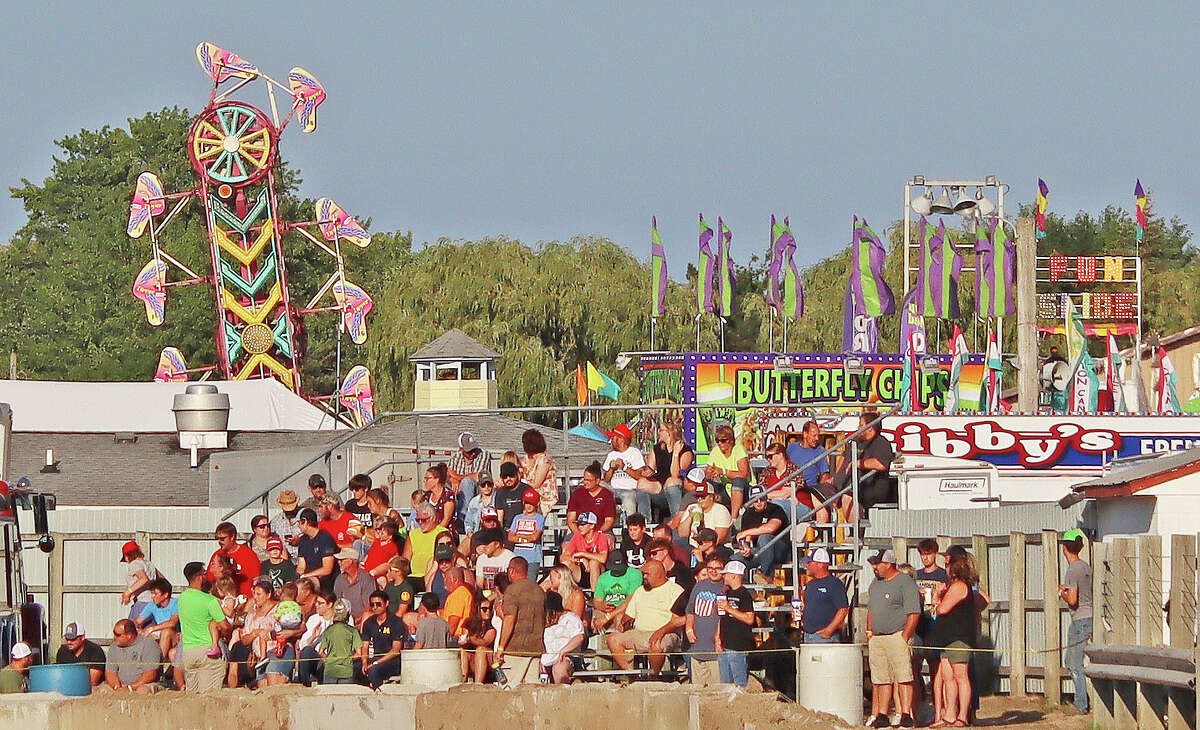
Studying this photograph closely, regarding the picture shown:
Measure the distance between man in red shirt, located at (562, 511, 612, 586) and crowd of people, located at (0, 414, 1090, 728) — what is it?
18 mm

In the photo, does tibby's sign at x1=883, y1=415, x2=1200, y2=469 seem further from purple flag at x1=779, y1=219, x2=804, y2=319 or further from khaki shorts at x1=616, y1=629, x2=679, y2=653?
purple flag at x1=779, y1=219, x2=804, y2=319

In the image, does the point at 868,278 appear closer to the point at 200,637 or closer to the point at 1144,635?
the point at 200,637

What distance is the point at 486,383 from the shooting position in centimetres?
5169

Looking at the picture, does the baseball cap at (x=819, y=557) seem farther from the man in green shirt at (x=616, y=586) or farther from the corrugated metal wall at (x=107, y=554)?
the corrugated metal wall at (x=107, y=554)

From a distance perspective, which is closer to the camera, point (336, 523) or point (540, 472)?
point (336, 523)

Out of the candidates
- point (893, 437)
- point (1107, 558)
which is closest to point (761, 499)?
point (1107, 558)

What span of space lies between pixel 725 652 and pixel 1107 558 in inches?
123

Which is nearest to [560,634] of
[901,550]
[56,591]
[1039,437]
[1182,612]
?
[901,550]

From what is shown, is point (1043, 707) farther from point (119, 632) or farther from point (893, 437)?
point (893, 437)

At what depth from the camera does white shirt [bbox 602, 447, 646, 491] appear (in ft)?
69.9

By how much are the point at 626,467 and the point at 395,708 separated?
531 centimetres

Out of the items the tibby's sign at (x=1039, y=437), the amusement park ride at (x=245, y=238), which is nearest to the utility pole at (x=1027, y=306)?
the tibby's sign at (x=1039, y=437)

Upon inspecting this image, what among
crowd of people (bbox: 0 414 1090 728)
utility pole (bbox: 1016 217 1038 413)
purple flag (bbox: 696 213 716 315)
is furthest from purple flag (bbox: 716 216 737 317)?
crowd of people (bbox: 0 414 1090 728)

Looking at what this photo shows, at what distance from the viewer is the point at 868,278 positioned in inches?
1907
